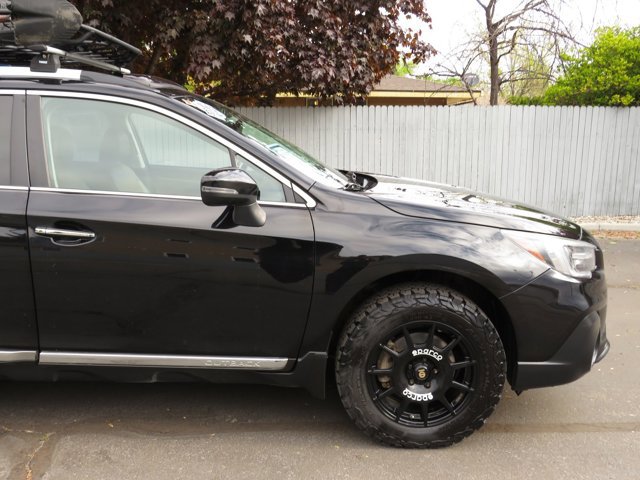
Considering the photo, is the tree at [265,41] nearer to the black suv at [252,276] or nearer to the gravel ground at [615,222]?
the gravel ground at [615,222]

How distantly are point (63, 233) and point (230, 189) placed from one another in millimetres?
837

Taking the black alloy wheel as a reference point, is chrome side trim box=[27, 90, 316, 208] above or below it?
above

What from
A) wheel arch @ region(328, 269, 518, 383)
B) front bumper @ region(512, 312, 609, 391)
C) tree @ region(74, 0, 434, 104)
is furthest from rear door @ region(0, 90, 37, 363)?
tree @ region(74, 0, 434, 104)

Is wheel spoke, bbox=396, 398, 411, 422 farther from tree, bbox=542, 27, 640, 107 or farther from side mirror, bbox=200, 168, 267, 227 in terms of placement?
tree, bbox=542, 27, 640, 107

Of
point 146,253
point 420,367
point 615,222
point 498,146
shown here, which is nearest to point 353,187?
point 420,367

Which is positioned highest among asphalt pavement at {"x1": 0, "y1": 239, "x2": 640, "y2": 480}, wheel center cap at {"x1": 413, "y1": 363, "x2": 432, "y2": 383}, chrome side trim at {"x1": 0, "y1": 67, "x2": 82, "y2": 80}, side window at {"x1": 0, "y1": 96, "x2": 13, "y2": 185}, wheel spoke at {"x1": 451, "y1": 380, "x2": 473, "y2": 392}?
chrome side trim at {"x1": 0, "y1": 67, "x2": 82, "y2": 80}

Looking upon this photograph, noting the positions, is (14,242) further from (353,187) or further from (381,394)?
(381,394)

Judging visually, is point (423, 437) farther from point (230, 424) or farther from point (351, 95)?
point (351, 95)

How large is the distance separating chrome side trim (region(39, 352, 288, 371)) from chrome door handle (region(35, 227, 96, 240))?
1.95ft

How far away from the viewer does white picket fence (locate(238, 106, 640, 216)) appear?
9609mm

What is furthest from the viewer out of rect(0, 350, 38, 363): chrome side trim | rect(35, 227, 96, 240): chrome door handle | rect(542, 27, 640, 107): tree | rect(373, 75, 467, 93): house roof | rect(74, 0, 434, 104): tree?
rect(373, 75, 467, 93): house roof

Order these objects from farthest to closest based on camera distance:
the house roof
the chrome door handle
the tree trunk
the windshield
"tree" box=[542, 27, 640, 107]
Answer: the house roof < the tree trunk < "tree" box=[542, 27, 640, 107] < the windshield < the chrome door handle

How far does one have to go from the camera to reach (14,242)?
2.67 m

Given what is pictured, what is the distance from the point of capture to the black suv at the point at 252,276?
2.71 meters
